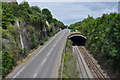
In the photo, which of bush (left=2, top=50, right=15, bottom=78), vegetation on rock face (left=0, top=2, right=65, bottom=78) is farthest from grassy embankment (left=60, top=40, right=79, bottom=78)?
vegetation on rock face (left=0, top=2, right=65, bottom=78)

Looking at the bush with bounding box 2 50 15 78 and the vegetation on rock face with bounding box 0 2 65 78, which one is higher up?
the vegetation on rock face with bounding box 0 2 65 78

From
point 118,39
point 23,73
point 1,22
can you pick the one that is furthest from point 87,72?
point 1,22

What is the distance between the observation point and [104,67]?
32.8 meters

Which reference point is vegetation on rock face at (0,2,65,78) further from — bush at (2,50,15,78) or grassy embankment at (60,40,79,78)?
grassy embankment at (60,40,79,78)

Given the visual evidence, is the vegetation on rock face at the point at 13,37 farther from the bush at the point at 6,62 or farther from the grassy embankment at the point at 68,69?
the grassy embankment at the point at 68,69

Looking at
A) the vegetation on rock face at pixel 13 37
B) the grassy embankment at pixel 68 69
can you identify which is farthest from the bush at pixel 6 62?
the grassy embankment at pixel 68 69

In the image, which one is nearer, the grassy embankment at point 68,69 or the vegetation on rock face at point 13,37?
the grassy embankment at point 68,69

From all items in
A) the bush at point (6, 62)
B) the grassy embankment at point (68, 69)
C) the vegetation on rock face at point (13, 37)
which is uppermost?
the vegetation on rock face at point (13, 37)

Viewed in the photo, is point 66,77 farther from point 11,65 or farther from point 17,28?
point 17,28

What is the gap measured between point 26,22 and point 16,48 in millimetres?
12204

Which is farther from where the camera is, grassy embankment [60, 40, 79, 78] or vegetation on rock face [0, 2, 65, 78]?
vegetation on rock face [0, 2, 65, 78]

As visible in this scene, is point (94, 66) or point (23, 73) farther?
point (94, 66)

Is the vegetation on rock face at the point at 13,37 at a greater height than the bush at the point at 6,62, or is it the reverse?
the vegetation on rock face at the point at 13,37

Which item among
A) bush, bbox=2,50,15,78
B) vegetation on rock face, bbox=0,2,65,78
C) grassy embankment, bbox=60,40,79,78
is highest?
vegetation on rock face, bbox=0,2,65,78
